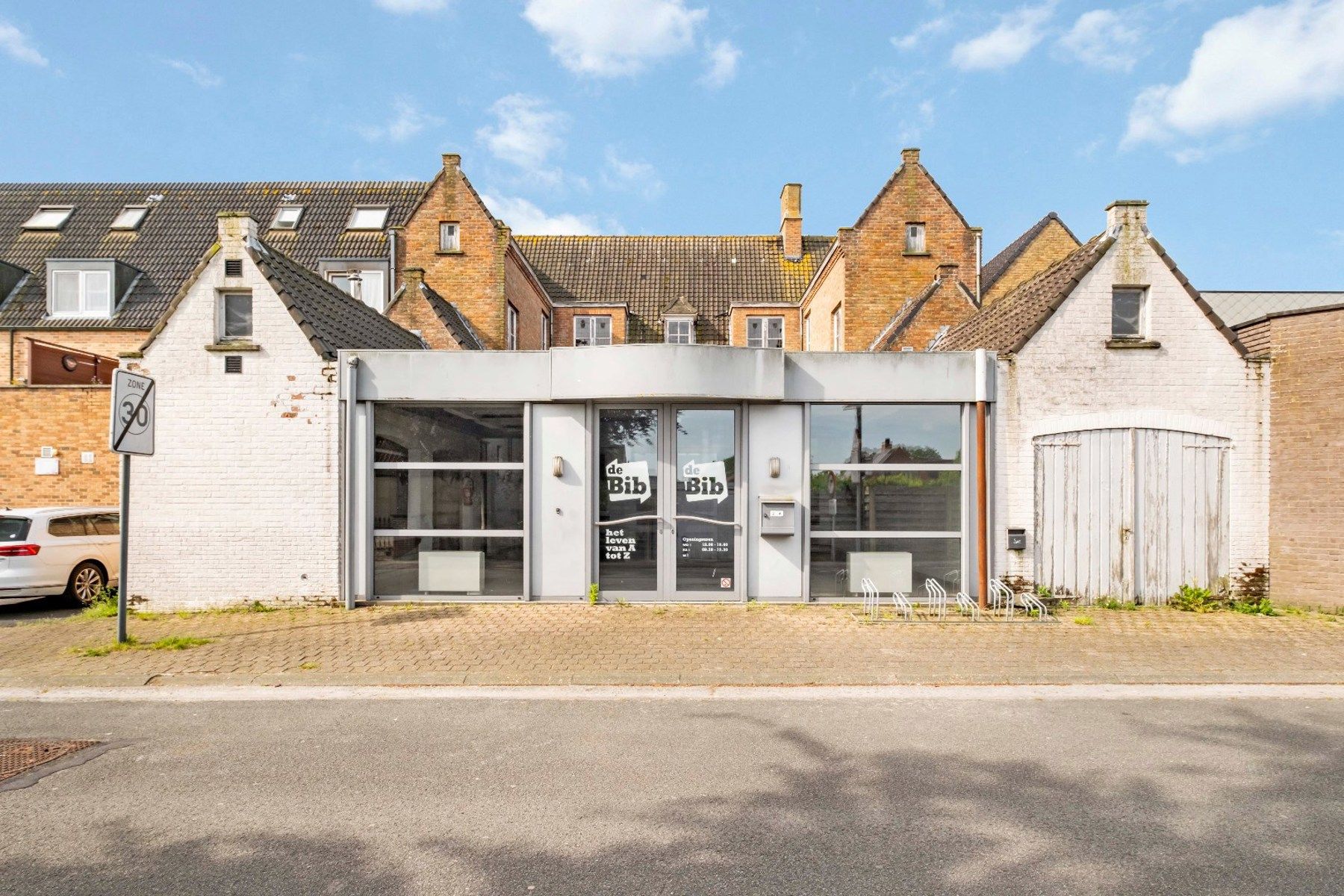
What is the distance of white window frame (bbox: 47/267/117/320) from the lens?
22984mm

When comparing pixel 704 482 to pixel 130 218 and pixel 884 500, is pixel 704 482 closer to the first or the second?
pixel 884 500

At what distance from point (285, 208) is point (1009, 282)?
86.8 ft

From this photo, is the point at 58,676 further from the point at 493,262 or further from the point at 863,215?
the point at 863,215

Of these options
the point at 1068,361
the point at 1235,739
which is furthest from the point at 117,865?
the point at 1068,361

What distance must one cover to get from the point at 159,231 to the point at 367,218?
6803mm

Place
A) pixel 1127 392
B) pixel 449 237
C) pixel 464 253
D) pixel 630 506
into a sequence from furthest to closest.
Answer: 1. pixel 449 237
2. pixel 464 253
3. pixel 1127 392
4. pixel 630 506

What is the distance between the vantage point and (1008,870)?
12.5 ft

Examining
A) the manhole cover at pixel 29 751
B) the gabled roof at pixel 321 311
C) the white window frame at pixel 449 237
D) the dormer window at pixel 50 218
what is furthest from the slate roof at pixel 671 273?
the manhole cover at pixel 29 751

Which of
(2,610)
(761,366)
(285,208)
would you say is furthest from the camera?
(285,208)

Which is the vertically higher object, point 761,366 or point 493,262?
point 493,262

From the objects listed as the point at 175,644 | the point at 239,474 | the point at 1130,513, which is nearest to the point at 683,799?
the point at 175,644

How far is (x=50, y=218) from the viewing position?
26531 millimetres

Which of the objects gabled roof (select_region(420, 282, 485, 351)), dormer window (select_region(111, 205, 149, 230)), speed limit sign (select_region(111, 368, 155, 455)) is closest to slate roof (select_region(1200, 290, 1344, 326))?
gabled roof (select_region(420, 282, 485, 351))

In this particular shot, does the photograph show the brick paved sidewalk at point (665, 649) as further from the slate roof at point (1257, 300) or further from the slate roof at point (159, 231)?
the slate roof at point (1257, 300)
